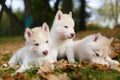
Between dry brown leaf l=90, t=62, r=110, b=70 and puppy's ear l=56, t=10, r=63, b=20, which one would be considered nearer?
dry brown leaf l=90, t=62, r=110, b=70

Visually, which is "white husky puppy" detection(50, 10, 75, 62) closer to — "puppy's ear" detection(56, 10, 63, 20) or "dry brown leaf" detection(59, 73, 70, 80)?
"puppy's ear" detection(56, 10, 63, 20)


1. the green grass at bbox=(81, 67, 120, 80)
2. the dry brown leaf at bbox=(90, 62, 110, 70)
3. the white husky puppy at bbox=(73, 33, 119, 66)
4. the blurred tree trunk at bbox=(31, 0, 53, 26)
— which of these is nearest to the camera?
the green grass at bbox=(81, 67, 120, 80)

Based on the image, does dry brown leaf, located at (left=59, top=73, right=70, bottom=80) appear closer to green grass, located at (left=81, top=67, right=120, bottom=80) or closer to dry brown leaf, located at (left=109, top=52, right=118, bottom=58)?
green grass, located at (left=81, top=67, right=120, bottom=80)

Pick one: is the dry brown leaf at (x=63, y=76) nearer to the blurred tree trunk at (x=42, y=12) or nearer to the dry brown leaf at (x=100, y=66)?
the dry brown leaf at (x=100, y=66)

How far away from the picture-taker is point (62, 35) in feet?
24.7

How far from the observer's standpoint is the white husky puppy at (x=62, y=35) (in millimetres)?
7334

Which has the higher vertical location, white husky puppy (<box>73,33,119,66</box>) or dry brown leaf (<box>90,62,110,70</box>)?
white husky puppy (<box>73,33,119,66</box>)

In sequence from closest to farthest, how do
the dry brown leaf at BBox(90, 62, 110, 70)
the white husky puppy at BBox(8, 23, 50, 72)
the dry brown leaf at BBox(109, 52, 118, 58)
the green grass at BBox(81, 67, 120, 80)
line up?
1. the green grass at BBox(81, 67, 120, 80)
2. the dry brown leaf at BBox(90, 62, 110, 70)
3. the white husky puppy at BBox(8, 23, 50, 72)
4. the dry brown leaf at BBox(109, 52, 118, 58)

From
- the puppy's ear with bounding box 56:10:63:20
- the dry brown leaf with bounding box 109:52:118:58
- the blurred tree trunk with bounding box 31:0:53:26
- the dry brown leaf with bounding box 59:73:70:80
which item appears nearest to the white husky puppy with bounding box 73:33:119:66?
the dry brown leaf with bounding box 109:52:118:58

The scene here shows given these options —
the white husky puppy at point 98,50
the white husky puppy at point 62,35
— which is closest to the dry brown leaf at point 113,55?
the white husky puppy at point 98,50

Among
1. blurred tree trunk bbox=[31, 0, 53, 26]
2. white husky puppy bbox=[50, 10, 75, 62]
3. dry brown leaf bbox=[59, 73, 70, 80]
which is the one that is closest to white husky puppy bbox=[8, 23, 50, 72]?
white husky puppy bbox=[50, 10, 75, 62]

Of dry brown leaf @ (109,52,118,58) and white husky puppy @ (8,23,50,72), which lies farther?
dry brown leaf @ (109,52,118,58)

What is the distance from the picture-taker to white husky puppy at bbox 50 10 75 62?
7334 millimetres

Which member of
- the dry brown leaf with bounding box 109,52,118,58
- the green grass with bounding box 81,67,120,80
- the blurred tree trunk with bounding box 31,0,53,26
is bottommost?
the green grass with bounding box 81,67,120,80
